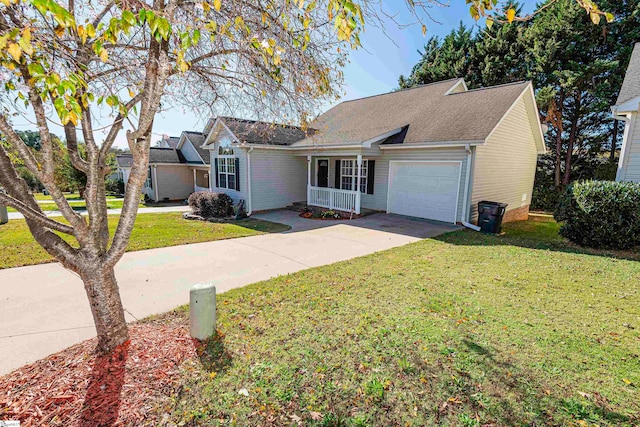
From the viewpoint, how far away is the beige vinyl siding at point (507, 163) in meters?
10.8

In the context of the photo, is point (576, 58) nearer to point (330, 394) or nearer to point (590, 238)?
point (590, 238)

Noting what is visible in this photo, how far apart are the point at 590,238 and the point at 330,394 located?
8.76m

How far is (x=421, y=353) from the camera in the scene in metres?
3.29

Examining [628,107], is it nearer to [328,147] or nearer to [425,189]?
[425,189]

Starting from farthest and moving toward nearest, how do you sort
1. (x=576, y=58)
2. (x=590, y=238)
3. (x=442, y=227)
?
(x=576, y=58)
(x=442, y=227)
(x=590, y=238)

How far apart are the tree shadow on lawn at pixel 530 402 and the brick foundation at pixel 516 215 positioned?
1132 cm

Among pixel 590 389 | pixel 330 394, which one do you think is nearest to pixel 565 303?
pixel 590 389

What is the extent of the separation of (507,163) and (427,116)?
12.0ft

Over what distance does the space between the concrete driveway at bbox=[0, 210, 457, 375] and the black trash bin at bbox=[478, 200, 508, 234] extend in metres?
1.09

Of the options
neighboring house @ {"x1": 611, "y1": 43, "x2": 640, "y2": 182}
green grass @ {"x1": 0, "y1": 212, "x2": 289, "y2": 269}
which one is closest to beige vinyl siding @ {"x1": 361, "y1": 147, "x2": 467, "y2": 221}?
neighboring house @ {"x1": 611, "y1": 43, "x2": 640, "y2": 182}

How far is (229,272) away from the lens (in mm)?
6059

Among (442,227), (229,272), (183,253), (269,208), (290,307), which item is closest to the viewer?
(290,307)

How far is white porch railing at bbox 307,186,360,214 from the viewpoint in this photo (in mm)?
12711

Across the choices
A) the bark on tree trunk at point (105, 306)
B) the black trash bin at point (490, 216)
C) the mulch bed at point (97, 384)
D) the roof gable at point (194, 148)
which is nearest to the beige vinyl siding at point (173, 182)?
the roof gable at point (194, 148)
